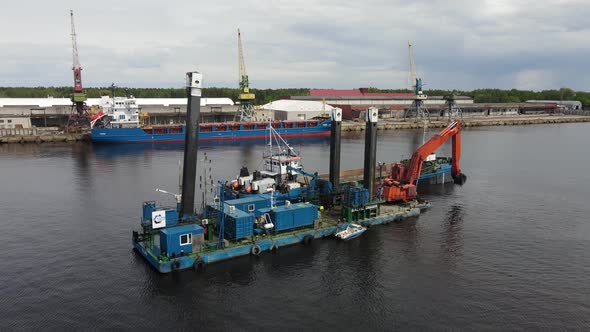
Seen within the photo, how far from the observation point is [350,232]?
34656 millimetres

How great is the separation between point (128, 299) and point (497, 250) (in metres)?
26.3

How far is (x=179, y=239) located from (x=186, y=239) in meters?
0.53

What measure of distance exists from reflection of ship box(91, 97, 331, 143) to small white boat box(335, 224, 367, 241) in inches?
3010

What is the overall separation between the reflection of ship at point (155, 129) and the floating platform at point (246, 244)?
73.6 m

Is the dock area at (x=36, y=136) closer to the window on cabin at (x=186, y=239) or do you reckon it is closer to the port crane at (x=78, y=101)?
the port crane at (x=78, y=101)

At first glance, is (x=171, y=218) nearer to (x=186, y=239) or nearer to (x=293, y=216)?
(x=186, y=239)

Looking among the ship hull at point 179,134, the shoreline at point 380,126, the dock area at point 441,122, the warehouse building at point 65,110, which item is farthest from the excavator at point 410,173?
the warehouse building at point 65,110

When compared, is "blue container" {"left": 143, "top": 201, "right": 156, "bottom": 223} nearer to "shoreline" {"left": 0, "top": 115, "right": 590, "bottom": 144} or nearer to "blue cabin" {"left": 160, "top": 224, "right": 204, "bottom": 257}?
"blue cabin" {"left": 160, "top": 224, "right": 204, "bottom": 257}

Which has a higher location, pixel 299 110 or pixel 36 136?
pixel 299 110

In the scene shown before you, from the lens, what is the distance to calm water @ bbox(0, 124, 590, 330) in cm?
2356

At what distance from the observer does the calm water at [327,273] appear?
23.6 metres

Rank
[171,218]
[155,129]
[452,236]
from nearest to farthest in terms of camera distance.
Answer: [171,218]
[452,236]
[155,129]

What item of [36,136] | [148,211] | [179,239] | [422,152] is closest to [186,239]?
[179,239]

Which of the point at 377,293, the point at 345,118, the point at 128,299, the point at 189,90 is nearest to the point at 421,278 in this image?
the point at 377,293
